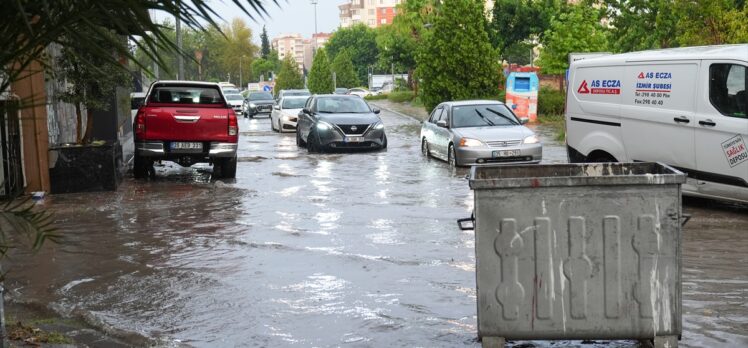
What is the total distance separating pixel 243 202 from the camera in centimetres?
1380

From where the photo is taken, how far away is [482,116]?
1892 centimetres

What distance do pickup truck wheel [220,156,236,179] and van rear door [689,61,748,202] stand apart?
348 inches

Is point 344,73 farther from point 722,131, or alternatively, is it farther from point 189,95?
point 722,131

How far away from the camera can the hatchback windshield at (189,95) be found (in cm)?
1722

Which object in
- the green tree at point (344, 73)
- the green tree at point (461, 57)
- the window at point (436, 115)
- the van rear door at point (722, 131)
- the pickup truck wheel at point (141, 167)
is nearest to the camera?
the van rear door at point (722, 131)

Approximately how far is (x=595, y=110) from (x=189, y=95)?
781 cm

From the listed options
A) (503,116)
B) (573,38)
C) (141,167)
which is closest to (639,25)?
(573,38)

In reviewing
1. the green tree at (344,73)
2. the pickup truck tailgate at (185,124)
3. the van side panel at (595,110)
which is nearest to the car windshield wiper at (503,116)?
the van side panel at (595,110)

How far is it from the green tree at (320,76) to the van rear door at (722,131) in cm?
6241

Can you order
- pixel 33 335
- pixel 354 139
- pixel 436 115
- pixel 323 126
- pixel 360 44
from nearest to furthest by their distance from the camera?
pixel 33 335 < pixel 436 115 < pixel 354 139 < pixel 323 126 < pixel 360 44

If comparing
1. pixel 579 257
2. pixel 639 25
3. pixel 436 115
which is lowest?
pixel 579 257

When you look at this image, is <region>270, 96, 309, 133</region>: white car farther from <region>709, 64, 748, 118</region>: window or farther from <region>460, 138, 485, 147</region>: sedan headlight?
<region>709, 64, 748, 118</region>: window

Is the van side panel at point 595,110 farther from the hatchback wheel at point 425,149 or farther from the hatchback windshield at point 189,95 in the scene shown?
the hatchback wheel at point 425,149

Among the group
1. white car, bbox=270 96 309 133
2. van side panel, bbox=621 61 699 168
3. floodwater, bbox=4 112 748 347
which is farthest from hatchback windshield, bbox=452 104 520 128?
white car, bbox=270 96 309 133
